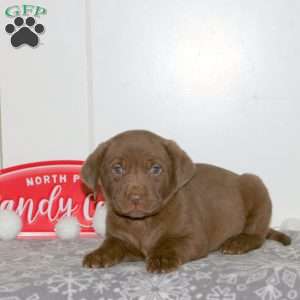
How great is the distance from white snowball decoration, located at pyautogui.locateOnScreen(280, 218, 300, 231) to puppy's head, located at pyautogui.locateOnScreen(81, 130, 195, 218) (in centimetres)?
96

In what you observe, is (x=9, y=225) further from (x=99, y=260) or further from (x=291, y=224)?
(x=291, y=224)

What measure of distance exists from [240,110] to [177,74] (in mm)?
390

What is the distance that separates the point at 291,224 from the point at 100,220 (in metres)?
1.01

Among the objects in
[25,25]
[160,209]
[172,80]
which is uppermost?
[25,25]

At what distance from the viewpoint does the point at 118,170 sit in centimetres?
269

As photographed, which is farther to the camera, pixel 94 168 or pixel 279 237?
pixel 279 237

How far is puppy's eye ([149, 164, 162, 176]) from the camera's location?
2.68m

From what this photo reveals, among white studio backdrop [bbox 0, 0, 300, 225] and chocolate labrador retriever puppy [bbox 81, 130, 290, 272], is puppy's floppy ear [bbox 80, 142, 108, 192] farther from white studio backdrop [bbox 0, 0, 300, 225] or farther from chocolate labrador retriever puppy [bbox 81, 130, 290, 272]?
white studio backdrop [bbox 0, 0, 300, 225]

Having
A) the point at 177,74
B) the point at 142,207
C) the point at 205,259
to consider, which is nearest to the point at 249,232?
the point at 205,259

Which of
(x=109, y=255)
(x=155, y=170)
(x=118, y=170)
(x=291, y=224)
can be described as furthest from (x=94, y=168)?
(x=291, y=224)

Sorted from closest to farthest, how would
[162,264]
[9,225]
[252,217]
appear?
[162,264], [252,217], [9,225]

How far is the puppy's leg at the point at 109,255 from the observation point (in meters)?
2.61

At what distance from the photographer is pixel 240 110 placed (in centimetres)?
356

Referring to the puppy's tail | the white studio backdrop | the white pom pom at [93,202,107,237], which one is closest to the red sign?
the white pom pom at [93,202,107,237]
